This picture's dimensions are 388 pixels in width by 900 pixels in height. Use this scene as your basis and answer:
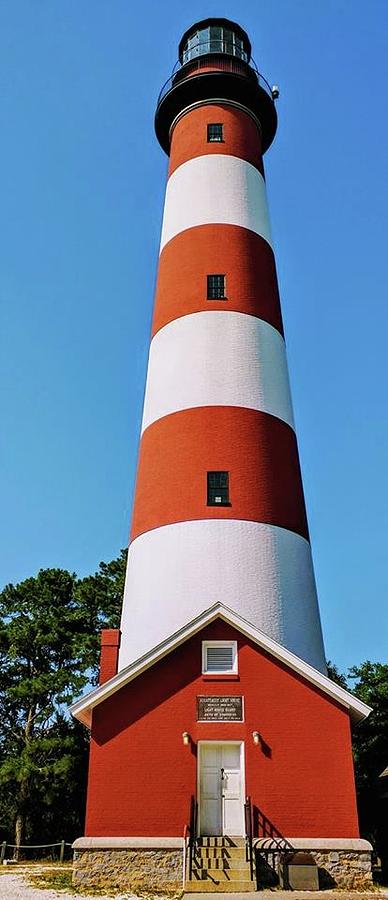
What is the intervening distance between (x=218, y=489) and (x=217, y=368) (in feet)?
9.41

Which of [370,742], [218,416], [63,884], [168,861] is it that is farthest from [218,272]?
[370,742]

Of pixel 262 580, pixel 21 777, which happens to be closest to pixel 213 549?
pixel 262 580

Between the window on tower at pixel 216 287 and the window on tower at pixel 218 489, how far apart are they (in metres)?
4.49

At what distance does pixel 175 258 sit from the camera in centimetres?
1839

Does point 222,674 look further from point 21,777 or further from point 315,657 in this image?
point 21,777

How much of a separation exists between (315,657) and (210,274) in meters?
8.86

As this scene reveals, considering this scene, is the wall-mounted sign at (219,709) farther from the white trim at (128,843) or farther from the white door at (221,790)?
the white trim at (128,843)

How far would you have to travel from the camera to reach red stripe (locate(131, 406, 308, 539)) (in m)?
15.1

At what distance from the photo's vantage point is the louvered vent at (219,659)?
12.7m

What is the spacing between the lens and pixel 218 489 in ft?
49.6

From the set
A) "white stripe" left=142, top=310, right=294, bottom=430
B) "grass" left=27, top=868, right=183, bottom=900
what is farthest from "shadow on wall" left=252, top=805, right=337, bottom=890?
"white stripe" left=142, top=310, right=294, bottom=430

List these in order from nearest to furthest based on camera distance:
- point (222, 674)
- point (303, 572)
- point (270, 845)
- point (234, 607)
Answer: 1. point (270, 845)
2. point (222, 674)
3. point (234, 607)
4. point (303, 572)

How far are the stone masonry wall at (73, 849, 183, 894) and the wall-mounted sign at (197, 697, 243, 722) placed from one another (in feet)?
6.67

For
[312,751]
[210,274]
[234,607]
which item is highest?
[210,274]
